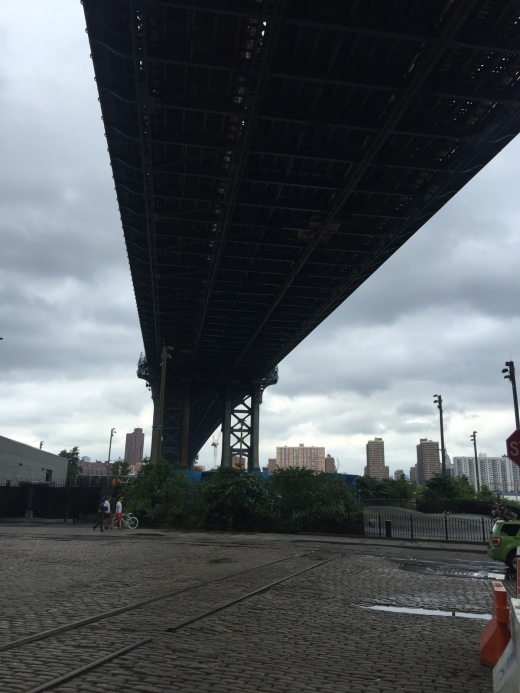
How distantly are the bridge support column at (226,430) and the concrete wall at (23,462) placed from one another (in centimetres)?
1870

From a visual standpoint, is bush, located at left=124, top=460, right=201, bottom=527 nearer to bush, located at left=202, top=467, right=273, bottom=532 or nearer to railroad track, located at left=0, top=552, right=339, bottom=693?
bush, located at left=202, top=467, right=273, bottom=532

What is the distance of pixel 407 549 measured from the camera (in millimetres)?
23078

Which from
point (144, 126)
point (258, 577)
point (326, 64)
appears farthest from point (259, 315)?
point (258, 577)

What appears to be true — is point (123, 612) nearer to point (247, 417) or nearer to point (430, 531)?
point (430, 531)

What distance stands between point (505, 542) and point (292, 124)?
641 inches

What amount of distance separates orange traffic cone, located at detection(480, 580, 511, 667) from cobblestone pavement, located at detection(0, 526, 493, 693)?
186 mm

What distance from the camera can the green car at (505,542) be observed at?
14773 mm

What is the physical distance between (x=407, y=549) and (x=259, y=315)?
2681 cm

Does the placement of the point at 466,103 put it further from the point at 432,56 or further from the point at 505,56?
the point at 432,56

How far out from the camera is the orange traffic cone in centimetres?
628

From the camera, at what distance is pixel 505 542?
1490cm

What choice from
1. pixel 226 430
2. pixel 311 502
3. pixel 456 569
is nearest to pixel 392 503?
pixel 226 430

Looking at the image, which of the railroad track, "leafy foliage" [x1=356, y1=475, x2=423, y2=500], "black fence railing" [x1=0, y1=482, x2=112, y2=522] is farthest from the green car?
"leafy foliage" [x1=356, y1=475, x2=423, y2=500]

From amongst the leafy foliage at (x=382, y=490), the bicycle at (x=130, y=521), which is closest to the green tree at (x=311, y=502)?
the bicycle at (x=130, y=521)
